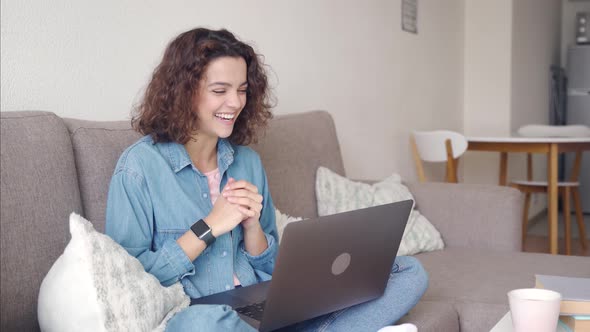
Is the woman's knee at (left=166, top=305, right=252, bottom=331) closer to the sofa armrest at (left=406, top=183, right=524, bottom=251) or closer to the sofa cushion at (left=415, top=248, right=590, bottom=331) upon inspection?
the sofa cushion at (left=415, top=248, right=590, bottom=331)

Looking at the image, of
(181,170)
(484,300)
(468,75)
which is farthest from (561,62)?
(181,170)

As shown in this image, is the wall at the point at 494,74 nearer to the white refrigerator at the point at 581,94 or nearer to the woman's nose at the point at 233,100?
the white refrigerator at the point at 581,94

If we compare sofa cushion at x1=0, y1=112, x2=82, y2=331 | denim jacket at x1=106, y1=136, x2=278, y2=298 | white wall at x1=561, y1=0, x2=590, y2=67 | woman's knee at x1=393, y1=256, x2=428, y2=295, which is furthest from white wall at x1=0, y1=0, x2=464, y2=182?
white wall at x1=561, y1=0, x2=590, y2=67

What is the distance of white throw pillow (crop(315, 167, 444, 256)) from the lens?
2389 millimetres

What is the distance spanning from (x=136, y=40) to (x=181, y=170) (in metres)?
0.62

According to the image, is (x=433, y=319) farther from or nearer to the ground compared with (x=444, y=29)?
nearer to the ground

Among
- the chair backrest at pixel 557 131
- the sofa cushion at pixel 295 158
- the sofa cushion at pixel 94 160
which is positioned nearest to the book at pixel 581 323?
the sofa cushion at pixel 94 160

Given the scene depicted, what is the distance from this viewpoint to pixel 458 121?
189 inches

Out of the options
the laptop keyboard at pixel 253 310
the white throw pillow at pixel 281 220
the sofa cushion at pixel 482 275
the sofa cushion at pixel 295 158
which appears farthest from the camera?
the sofa cushion at pixel 295 158

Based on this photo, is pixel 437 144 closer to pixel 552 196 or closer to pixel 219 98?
pixel 552 196

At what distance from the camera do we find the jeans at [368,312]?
1.26 metres

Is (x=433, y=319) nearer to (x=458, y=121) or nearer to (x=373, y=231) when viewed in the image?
(x=373, y=231)

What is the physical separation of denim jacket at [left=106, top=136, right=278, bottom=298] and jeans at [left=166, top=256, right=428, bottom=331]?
0.65 ft

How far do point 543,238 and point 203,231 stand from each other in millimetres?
3854
